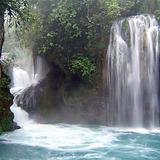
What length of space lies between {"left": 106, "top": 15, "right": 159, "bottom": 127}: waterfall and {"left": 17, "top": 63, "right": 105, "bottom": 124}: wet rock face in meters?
0.77

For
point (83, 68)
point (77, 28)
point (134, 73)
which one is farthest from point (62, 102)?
point (134, 73)

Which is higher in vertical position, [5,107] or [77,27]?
[77,27]

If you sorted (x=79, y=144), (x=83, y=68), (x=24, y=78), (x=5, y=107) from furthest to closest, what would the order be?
1. (x=24, y=78)
2. (x=83, y=68)
3. (x=5, y=107)
4. (x=79, y=144)

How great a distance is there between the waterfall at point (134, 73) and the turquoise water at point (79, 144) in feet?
4.13

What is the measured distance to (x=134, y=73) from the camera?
1892cm

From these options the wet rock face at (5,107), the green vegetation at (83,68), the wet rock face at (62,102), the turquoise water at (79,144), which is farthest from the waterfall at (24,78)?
the green vegetation at (83,68)

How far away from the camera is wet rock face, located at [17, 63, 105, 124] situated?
19625 mm

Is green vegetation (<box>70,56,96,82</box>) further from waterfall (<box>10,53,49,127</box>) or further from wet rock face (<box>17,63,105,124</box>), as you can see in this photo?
waterfall (<box>10,53,49,127</box>)

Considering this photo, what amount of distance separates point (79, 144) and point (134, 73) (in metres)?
5.64

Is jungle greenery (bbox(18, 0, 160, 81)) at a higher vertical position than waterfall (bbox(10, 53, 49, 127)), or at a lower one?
higher

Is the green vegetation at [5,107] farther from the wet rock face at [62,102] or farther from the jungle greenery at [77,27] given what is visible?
the jungle greenery at [77,27]

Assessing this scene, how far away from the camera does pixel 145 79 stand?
1884 centimetres

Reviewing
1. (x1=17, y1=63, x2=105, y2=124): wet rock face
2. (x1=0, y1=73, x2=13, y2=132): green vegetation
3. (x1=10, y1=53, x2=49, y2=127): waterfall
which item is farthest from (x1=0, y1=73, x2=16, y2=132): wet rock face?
(x1=17, y1=63, x2=105, y2=124): wet rock face

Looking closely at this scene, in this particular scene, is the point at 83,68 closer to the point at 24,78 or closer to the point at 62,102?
the point at 62,102
